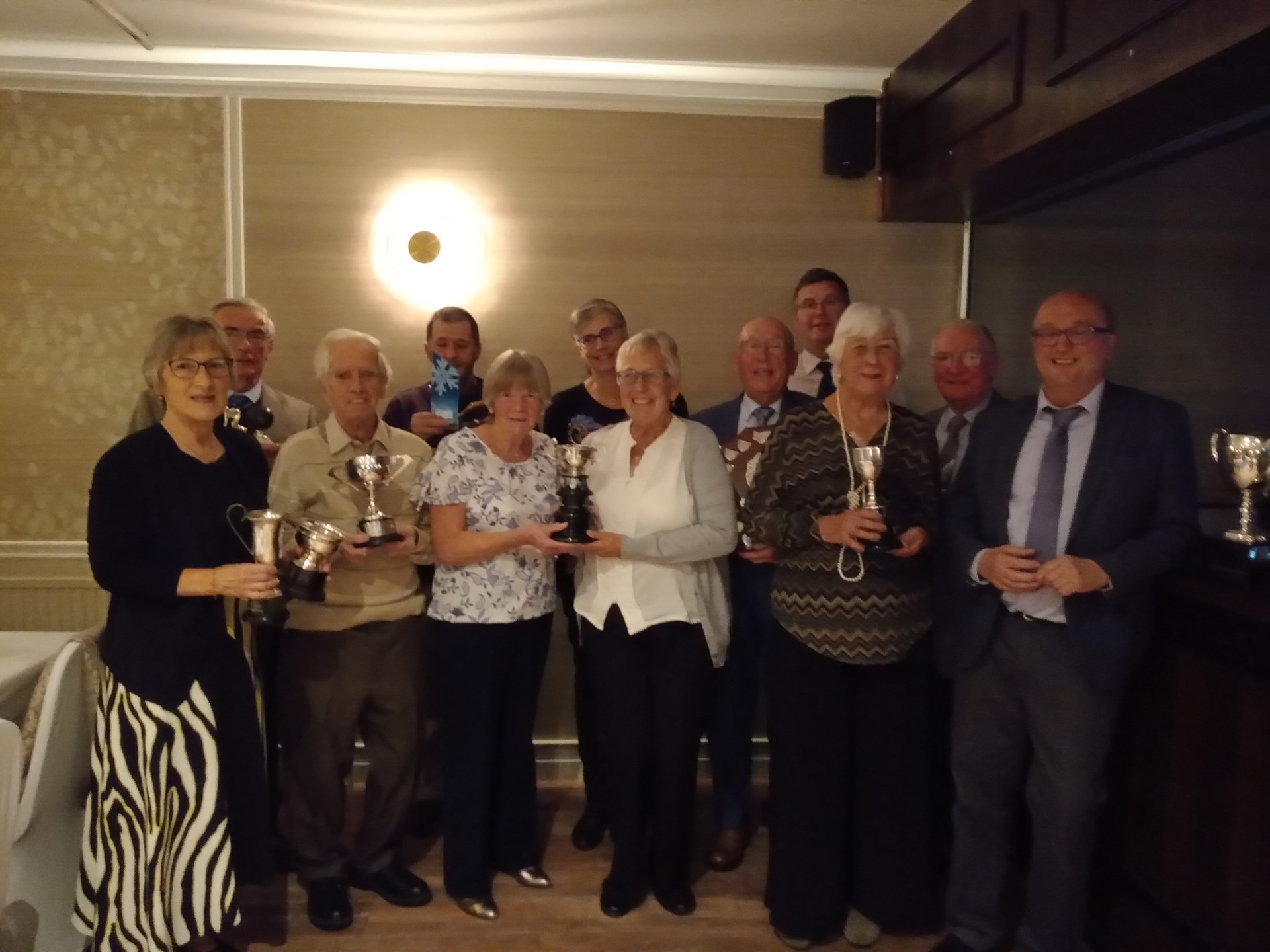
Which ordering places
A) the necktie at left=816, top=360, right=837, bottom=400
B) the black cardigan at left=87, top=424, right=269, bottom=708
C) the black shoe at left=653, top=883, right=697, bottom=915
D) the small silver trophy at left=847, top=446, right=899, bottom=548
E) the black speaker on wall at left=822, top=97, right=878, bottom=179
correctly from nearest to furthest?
the black cardigan at left=87, top=424, right=269, bottom=708 → the small silver trophy at left=847, top=446, right=899, bottom=548 → the black shoe at left=653, top=883, right=697, bottom=915 → the necktie at left=816, top=360, right=837, bottom=400 → the black speaker on wall at left=822, top=97, right=878, bottom=179

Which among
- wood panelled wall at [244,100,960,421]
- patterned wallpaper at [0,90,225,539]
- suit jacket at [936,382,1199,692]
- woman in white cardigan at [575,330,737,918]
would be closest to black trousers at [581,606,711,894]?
woman in white cardigan at [575,330,737,918]

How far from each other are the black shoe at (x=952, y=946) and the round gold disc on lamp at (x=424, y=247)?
9.47 feet

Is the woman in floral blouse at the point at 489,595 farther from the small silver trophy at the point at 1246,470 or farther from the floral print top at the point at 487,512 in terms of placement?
the small silver trophy at the point at 1246,470

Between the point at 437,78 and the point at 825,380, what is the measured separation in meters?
1.90

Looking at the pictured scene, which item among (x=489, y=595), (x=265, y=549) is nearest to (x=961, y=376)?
(x=489, y=595)

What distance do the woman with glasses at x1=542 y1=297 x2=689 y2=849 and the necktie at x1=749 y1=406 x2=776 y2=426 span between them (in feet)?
0.82

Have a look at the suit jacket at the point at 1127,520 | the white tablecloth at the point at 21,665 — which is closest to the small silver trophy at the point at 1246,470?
the suit jacket at the point at 1127,520

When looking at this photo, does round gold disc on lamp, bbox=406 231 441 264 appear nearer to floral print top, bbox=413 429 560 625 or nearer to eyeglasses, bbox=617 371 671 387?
floral print top, bbox=413 429 560 625

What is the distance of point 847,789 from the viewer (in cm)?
226

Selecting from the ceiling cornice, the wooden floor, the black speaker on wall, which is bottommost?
the wooden floor

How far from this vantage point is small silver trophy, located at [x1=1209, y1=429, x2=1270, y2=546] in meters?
1.92

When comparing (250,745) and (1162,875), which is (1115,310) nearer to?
(1162,875)

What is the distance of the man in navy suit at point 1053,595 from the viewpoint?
1.97 metres

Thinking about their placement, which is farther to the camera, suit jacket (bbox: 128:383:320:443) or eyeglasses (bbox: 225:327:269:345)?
suit jacket (bbox: 128:383:320:443)
